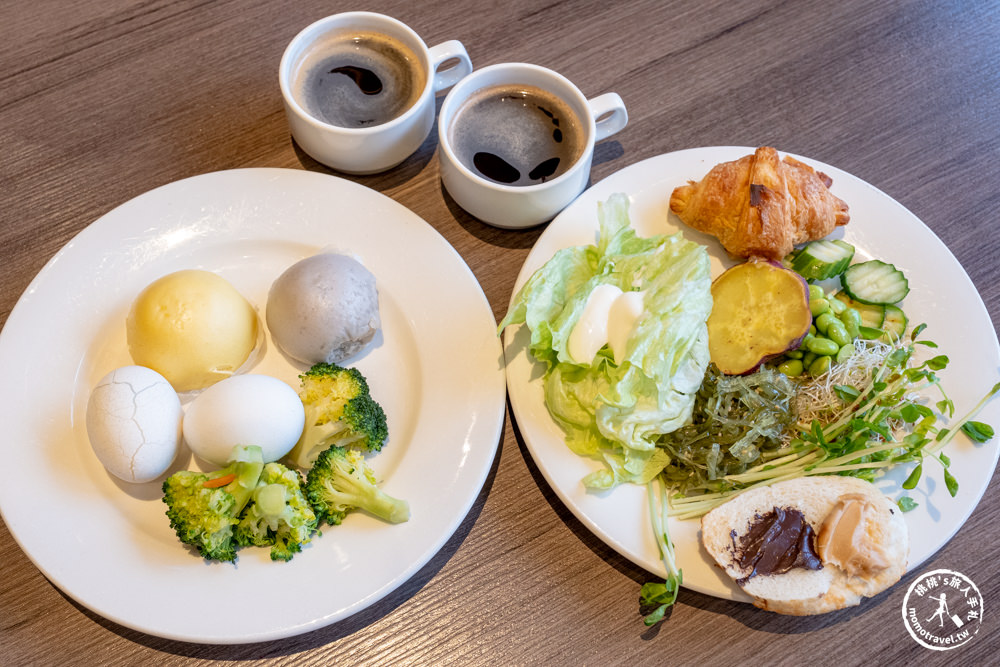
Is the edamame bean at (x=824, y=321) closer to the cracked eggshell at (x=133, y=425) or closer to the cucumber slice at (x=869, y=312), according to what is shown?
the cucumber slice at (x=869, y=312)

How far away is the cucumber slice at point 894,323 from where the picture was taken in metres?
1.72

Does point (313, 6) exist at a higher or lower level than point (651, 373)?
higher

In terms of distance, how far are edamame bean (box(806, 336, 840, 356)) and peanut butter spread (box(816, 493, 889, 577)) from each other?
33 centimetres

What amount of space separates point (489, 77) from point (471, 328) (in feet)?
2.16

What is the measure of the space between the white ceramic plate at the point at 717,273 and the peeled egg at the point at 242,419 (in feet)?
1.61

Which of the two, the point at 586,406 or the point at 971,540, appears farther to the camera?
the point at 971,540

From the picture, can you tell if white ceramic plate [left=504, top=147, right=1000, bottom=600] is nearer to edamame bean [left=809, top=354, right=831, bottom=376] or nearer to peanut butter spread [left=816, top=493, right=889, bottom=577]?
peanut butter spread [left=816, top=493, right=889, bottom=577]


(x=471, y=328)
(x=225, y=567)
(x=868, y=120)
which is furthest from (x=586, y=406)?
(x=868, y=120)

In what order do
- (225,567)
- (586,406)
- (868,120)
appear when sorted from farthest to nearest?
(868,120), (586,406), (225,567)

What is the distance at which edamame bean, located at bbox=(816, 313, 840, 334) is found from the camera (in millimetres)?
1654

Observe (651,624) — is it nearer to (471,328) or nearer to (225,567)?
(471,328)

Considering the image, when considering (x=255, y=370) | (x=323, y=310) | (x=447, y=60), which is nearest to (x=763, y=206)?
(x=447, y=60)

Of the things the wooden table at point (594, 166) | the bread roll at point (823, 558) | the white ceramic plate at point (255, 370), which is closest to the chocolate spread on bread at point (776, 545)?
the bread roll at point (823, 558)

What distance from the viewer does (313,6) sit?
2.13 metres
